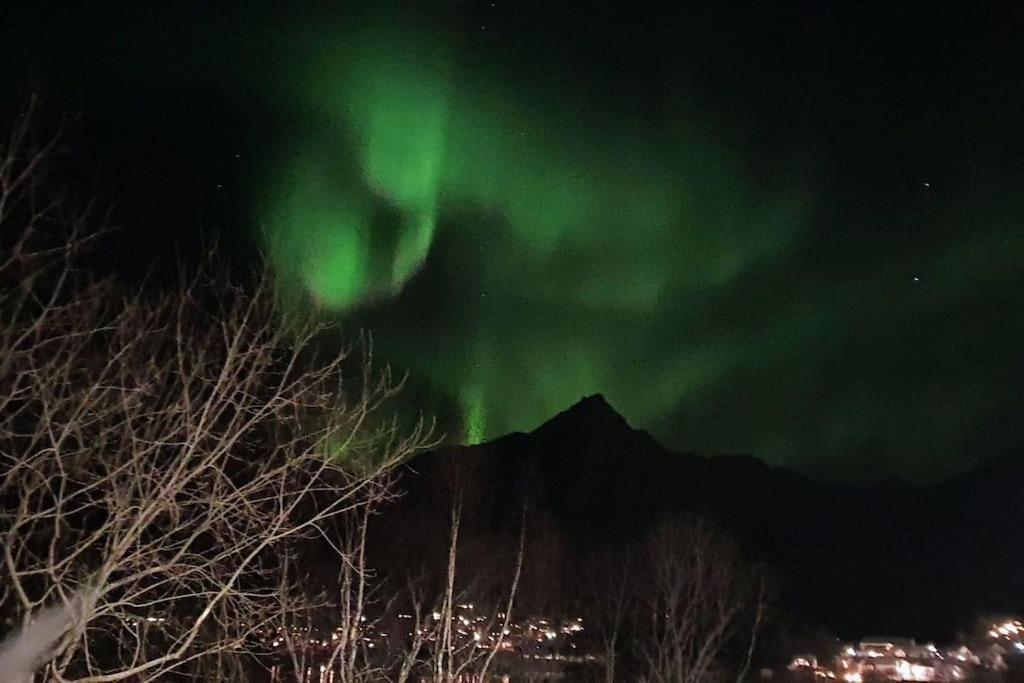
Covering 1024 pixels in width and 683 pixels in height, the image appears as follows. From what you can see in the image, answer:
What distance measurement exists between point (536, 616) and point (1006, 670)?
46076 millimetres

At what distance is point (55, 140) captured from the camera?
7.90m

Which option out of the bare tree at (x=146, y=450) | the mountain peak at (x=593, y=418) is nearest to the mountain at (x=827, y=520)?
the mountain peak at (x=593, y=418)

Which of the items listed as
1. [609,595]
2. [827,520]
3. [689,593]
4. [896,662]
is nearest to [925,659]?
[896,662]

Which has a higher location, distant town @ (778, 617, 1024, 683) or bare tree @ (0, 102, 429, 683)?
distant town @ (778, 617, 1024, 683)

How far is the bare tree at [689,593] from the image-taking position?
35.0 meters

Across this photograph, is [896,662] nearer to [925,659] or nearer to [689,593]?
[925,659]

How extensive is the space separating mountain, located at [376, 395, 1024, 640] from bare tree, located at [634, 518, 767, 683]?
9.06 m

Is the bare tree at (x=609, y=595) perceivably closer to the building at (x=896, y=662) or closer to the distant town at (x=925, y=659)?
the distant town at (x=925, y=659)

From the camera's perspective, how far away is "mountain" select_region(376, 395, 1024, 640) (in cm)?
7119

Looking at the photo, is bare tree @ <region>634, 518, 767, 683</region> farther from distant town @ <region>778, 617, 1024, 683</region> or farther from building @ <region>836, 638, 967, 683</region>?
building @ <region>836, 638, 967, 683</region>

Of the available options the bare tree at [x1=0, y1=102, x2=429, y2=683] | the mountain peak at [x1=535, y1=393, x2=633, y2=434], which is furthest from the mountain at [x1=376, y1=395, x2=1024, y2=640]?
the bare tree at [x1=0, y1=102, x2=429, y2=683]

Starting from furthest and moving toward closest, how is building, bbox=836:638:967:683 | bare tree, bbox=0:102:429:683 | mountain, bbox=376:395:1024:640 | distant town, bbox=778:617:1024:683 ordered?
building, bbox=836:638:967:683 → mountain, bbox=376:395:1024:640 → distant town, bbox=778:617:1024:683 → bare tree, bbox=0:102:429:683

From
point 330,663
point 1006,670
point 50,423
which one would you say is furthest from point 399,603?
point 1006,670

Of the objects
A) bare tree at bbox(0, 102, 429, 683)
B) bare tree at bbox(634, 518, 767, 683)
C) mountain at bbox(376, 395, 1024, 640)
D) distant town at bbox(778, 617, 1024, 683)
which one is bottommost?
bare tree at bbox(0, 102, 429, 683)
